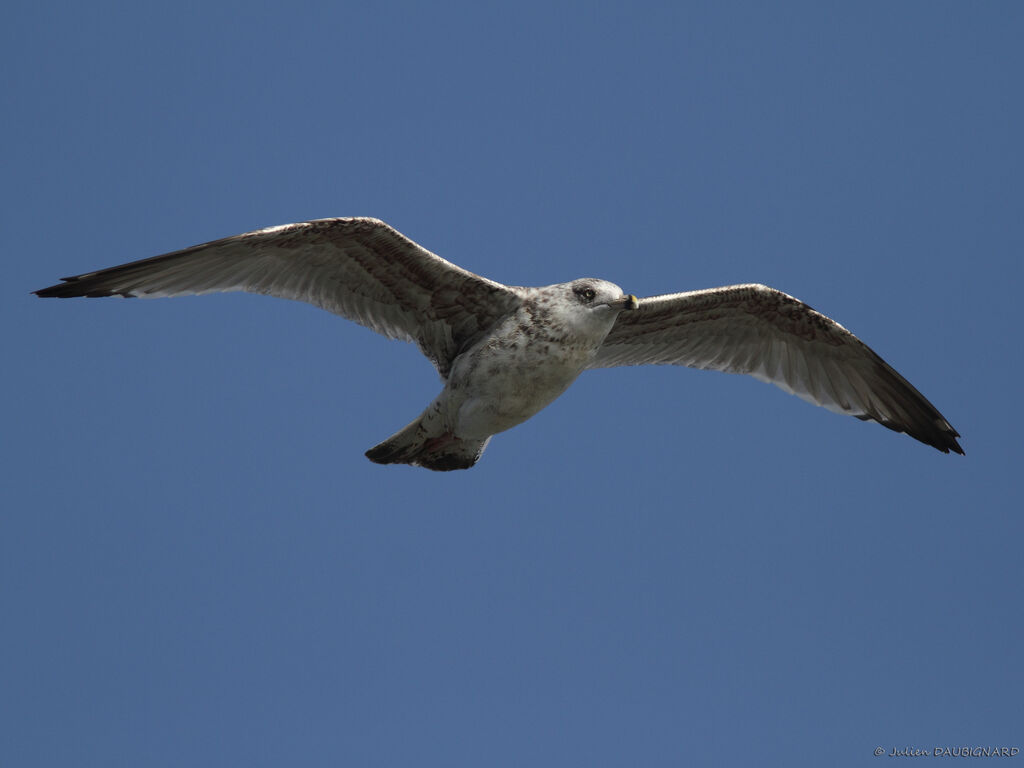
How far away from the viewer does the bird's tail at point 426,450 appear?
11.7 metres

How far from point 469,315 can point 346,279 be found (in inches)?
47.1

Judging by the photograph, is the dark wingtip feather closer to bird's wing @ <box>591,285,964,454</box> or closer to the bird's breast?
the bird's breast

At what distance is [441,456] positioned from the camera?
1190 cm

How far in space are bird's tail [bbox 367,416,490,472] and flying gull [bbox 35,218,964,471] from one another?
13mm

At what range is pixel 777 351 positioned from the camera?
12.8 meters

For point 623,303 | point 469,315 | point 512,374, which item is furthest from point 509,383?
point 623,303

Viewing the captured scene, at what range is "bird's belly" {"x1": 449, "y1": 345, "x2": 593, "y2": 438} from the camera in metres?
10.7

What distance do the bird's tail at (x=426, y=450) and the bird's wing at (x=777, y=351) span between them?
1.66 m

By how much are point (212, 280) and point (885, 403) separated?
23.3ft

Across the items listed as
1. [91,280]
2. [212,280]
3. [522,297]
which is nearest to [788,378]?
[522,297]

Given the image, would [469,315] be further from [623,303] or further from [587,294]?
[623,303]

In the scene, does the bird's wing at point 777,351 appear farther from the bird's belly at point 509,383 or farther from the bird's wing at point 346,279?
the bird's wing at point 346,279

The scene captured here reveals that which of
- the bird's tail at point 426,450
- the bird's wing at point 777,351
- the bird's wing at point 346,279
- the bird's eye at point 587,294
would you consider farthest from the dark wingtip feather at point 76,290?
the bird's wing at point 777,351

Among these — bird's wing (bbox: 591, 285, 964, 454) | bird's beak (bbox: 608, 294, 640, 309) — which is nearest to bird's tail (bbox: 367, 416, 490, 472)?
bird's wing (bbox: 591, 285, 964, 454)
